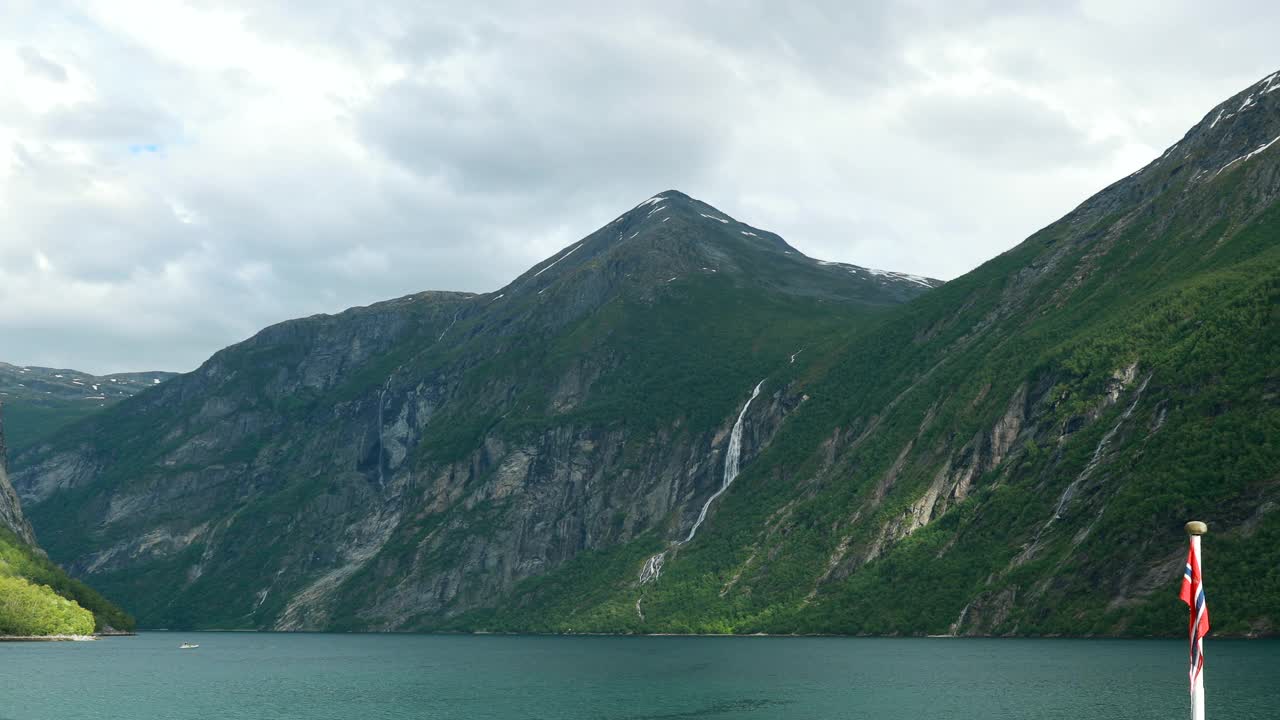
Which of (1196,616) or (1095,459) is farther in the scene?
(1095,459)

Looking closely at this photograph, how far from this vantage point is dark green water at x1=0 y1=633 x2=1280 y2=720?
93.0 meters

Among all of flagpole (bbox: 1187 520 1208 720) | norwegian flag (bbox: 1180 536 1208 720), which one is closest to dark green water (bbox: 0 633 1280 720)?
flagpole (bbox: 1187 520 1208 720)

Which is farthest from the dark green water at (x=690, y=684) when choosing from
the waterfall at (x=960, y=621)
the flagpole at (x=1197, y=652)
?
the flagpole at (x=1197, y=652)

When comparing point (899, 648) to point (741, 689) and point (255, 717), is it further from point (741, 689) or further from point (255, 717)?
point (255, 717)

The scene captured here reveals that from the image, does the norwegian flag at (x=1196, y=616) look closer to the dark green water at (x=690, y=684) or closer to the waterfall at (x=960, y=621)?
the dark green water at (x=690, y=684)

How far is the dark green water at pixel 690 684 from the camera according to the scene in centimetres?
9296

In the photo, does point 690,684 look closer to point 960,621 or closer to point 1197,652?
point 960,621

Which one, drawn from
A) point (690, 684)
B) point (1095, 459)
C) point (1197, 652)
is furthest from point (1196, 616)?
point (1095, 459)

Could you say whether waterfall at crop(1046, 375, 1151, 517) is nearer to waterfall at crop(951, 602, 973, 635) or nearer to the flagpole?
waterfall at crop(951, 602, 973, 635)

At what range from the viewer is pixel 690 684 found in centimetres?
12150

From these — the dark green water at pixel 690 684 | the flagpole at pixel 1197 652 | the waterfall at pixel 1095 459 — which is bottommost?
the dark green water at pixel 690 684

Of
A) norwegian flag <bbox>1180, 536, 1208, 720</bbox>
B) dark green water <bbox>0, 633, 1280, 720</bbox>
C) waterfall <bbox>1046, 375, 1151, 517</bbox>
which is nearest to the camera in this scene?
norwegian flag <bbox>1180, 536, 1208, 720</bbox>

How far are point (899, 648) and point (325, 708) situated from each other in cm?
9020

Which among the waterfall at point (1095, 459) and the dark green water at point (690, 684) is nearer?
the dark green water at point (690, 684)
